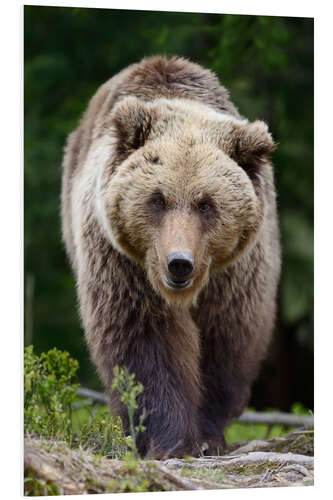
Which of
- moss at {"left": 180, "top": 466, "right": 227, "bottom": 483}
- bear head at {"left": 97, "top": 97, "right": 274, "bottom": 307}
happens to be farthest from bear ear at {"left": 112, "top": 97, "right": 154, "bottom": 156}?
moss at {"left": 180, "top": 466, "right": 227, "bottom": 483}

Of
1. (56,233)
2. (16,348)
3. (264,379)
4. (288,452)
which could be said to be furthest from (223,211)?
(264,379)

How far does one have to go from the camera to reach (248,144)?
544 cm

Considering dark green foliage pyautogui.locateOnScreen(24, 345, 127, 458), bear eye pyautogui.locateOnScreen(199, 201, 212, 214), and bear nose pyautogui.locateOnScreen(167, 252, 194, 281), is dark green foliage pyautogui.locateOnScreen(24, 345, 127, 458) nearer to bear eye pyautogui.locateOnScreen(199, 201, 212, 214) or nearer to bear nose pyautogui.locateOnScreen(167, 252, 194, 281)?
bear nose pyautogui.locateOnScreen(167, 252, 194, 281)

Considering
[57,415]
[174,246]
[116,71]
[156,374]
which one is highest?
[116,71]

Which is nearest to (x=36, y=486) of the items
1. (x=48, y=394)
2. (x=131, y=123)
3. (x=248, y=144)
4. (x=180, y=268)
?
(x=48, y=394)

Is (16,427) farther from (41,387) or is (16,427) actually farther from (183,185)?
(183,185)

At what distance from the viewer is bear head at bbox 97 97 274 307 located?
5.16 m

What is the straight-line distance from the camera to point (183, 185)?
519 cm

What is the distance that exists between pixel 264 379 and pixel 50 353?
20.8ft

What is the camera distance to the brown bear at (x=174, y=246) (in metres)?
5.23

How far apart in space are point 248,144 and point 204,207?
0.53 metres

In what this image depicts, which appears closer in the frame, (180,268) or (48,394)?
(180,268)

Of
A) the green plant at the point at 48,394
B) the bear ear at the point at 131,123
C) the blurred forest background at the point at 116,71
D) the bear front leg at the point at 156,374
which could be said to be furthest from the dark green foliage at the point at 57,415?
the blurred forest background at the point at 116,71

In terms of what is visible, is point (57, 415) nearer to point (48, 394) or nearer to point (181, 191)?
point (48, 394)
